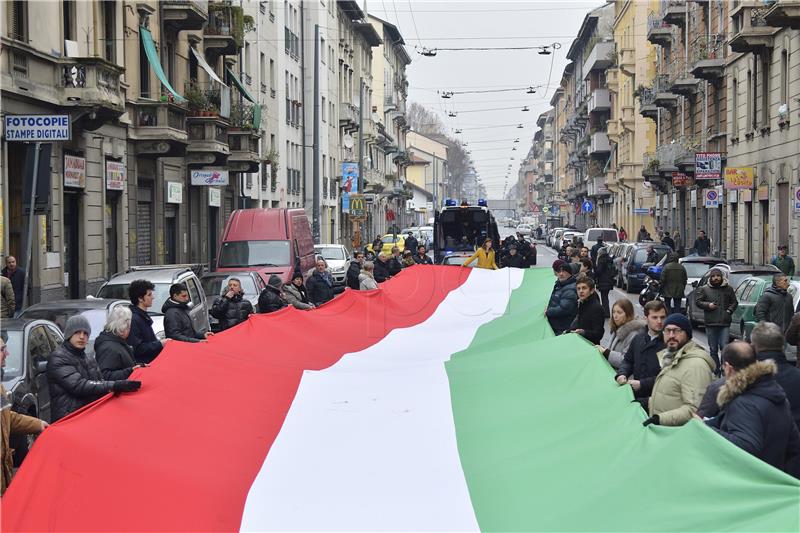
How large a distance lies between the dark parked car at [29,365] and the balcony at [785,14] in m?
25.2

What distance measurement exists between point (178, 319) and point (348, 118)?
65658 mm

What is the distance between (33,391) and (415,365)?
3.75 metres

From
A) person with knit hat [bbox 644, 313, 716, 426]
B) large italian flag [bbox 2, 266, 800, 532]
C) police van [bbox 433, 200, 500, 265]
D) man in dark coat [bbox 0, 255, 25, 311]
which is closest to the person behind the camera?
large italian flag [bbox 2, 266, 800, 532]

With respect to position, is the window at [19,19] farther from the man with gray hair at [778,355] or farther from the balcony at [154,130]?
the man with gray hair at [778,355]

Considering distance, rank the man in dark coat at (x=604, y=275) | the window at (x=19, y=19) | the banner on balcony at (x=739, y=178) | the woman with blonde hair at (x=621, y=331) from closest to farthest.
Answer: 1. the woman with blonde hair at (x=621, y=331)
2. the window at (x=19, y=19)
3. the man in dark coat at (x=604, y=275)
4. the banner on balcony at (x=739, y=178)

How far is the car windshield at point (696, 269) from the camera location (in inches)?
1208

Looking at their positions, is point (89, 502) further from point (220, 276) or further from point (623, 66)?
point (623, 66)

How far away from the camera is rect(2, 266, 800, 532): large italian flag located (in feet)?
19.0

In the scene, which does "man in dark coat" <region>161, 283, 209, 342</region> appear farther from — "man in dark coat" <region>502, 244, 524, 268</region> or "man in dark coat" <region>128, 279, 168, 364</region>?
"man in dark coat" <region>502, 244, 524, 268</region>

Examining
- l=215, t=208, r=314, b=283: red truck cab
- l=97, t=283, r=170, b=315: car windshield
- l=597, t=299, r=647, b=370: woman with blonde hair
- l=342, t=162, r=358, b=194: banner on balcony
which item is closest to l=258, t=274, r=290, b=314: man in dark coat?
l=97, t=283, r=170, b=315: car windshield

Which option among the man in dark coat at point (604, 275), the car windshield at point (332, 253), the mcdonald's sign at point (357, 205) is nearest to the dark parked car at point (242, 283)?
the man in dark coat at point (604, 275)

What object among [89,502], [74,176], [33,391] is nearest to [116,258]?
[74,176]

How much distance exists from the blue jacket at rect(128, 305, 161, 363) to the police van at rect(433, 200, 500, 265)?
94.2 ft

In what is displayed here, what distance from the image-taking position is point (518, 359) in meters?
11.0
